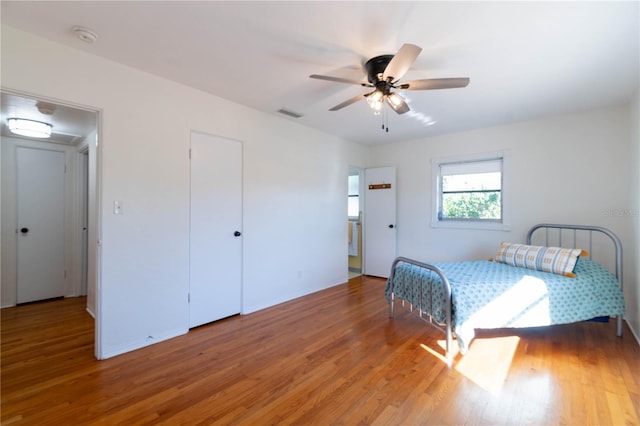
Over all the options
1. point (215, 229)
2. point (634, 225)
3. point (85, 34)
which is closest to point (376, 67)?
point (85, 34)

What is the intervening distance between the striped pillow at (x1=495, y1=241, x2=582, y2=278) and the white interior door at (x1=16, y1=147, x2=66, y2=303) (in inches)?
235

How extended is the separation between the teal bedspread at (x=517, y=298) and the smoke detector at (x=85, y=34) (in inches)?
133

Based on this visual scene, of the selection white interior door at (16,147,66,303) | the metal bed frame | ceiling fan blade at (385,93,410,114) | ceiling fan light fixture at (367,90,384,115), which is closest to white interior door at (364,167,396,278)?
the metal bed frame

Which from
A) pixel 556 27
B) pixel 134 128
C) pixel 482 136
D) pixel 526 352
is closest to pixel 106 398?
pixel 134 128

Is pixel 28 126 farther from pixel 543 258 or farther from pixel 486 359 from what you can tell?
pixel 543 258

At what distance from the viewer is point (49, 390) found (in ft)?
6.52

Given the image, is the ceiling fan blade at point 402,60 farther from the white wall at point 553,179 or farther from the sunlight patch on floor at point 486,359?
the white wall at point 553,179

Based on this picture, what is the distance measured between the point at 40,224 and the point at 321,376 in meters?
4.38

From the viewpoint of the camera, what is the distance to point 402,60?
6.07ft

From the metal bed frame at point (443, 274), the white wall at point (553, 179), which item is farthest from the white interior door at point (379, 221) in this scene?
the metal bed frame at point (443, 274)

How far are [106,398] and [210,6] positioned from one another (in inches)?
103

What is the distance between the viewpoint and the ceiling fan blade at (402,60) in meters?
1.71

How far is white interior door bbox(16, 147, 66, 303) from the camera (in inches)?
150

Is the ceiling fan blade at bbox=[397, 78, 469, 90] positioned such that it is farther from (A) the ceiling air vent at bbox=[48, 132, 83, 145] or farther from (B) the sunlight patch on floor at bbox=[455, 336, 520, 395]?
(A) the ceiling air vent at bbox=[48, 132, 83, 145]
